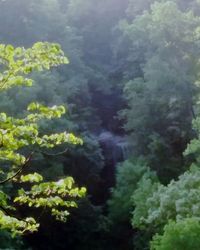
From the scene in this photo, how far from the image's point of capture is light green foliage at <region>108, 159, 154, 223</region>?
21906mm

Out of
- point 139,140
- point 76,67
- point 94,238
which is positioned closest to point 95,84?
point 76,67

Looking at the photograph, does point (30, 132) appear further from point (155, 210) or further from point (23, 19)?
point (23, 19)

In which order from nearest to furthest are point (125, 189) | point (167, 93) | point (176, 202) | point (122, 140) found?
point (176, 202)
point (125, 189)
point (167, 93)
point (122, 140)

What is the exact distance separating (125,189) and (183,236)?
9739mm

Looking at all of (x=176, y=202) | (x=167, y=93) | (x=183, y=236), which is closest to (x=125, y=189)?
(x=167, y=93)

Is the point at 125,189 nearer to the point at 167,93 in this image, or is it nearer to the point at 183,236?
the point at 167,93

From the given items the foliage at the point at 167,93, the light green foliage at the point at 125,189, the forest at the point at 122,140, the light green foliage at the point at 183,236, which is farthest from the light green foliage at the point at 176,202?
the foliage at the point at 167,93

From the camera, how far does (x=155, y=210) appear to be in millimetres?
15273

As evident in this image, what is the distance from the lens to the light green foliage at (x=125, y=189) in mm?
21906

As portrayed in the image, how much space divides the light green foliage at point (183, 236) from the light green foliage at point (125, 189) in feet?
28.8

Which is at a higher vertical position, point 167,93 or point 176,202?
point 167,93

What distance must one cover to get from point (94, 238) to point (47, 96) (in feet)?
23.9

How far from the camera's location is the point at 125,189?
22281mm

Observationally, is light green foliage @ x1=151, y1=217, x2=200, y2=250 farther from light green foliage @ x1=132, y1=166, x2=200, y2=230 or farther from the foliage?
the foliage
